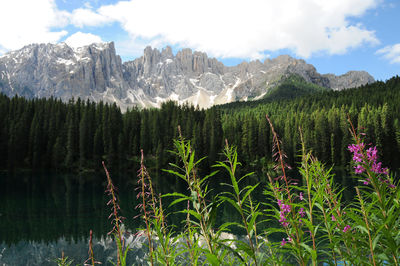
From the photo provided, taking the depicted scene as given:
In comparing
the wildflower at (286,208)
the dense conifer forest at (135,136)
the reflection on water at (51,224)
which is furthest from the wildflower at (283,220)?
the dense conifer forest at (135,136)

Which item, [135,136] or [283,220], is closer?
[283,220]

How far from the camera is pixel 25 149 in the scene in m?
81.8

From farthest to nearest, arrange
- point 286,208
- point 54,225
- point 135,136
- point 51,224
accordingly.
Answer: point 135,136, point 51,224, point 54,225, point 286,208

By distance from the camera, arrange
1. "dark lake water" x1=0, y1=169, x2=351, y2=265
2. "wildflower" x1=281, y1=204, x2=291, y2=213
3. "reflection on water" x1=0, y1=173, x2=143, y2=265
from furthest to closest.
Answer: "reflection on water" x1=0, y1=173, x2=143, y2=265, "dark lake water" x1=0, y1=169, x2=351, y2=265, "wildflower" x1=281, y1=204, x2=291, y2=213

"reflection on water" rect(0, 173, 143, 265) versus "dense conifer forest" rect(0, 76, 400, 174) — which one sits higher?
"dense conifer forest" rect(0, 76, 400, 174)

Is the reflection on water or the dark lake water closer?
the dark lake water

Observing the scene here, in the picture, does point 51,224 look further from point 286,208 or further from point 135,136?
point 135,136

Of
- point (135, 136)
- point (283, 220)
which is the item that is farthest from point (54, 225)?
point (135, 136)

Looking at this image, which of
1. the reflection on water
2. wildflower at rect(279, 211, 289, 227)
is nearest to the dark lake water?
the reflection on water

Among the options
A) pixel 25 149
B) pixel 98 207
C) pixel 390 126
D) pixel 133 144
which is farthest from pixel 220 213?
pixel 25 149

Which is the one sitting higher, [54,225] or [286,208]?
[286,208]

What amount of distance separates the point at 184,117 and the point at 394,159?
63.8 metres

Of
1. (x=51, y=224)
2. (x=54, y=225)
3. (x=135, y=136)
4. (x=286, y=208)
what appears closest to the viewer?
(x=286, y=208)

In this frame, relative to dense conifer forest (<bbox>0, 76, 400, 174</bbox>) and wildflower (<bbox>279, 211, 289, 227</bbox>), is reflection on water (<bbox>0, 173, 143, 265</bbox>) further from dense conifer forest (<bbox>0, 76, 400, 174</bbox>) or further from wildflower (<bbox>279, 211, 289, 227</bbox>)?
dense conifer forest (<bbox>0, 76, 400, 174</bbox>)
